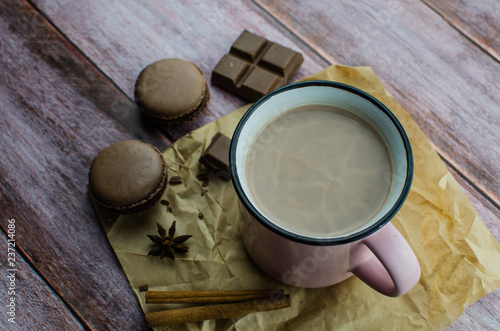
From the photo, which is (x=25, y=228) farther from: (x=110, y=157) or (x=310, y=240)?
(x=310, y=240)

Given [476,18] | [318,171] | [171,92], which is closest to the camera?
[318,171]

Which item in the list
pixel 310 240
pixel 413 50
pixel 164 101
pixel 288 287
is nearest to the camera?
pixel 310 240

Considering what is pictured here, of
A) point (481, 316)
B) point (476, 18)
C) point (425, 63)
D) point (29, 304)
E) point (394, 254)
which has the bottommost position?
point (29, 304)

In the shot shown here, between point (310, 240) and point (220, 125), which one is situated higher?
point (310, 240)

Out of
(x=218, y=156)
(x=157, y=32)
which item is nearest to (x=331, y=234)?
(x=218, y=156)

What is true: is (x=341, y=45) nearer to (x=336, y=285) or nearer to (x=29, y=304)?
(x=336, y=285)

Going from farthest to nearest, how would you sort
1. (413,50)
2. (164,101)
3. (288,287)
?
(413,50), (164,101), (288,287)

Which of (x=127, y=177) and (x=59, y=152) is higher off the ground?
(x=127, y=177)

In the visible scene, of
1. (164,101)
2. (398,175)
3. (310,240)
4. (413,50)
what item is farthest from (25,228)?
(413,50)

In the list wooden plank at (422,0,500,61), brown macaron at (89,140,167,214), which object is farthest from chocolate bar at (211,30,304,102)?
wooden plank at (422,0,500,61)
